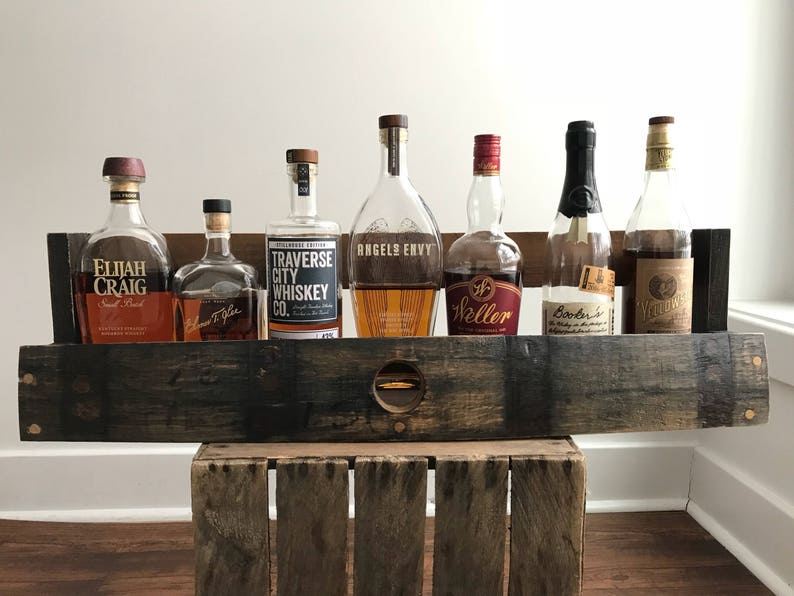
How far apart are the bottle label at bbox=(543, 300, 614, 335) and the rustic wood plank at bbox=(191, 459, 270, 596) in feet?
1.10

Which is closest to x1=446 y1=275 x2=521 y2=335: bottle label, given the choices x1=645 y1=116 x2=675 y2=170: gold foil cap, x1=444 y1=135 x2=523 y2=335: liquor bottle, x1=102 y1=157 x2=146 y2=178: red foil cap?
x1=444 y1=135 x2=523 y2=335: liquor bottle

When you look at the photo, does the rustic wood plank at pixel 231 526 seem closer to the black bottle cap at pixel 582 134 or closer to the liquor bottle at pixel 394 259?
the liquor bottle at pixel 394 259

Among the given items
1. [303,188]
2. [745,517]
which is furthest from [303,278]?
[745,517]

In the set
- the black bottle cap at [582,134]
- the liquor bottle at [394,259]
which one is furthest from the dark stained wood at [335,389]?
the black bottle cap at [582,134]

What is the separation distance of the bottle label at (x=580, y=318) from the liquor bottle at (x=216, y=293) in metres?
0.33

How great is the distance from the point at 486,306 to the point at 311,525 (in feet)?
0.92

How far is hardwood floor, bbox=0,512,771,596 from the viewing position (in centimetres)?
116

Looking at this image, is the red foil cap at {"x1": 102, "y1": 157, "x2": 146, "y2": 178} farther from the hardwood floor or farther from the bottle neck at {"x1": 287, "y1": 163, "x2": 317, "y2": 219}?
the hardwood floor

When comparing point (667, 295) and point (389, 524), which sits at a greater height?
point (667, 295)

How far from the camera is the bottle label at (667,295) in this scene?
695 millimetres

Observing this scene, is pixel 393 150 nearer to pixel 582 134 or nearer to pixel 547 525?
pixel 582 134

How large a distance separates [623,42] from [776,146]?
399 mm

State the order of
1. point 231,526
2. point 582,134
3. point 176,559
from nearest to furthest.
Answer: point 231,526 < point 582,134 < point 176,559

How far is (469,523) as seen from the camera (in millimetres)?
606
